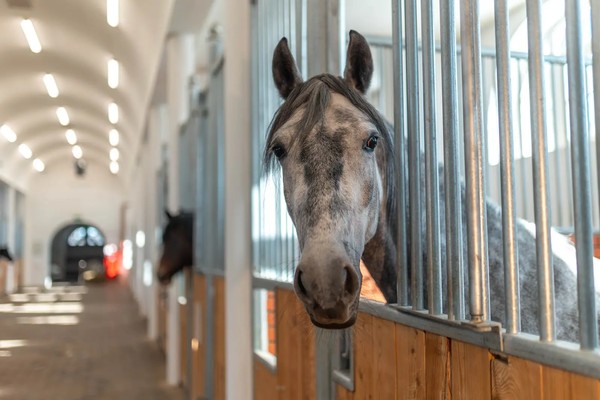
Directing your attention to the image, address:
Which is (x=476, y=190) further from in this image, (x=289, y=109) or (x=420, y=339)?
(x=289, y=109)

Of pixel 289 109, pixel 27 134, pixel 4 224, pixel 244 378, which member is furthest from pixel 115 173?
pixel 289 109

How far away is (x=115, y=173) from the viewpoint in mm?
24156

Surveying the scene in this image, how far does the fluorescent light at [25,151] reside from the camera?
57.5 ft

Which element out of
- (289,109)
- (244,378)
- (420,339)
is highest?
(289,109)

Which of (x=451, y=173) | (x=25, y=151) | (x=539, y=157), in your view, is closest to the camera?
(x=539, y=157)

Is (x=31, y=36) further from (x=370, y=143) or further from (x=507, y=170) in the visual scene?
(x=507, y=170)

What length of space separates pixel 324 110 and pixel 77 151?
21.9m

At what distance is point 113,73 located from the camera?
34.0ft

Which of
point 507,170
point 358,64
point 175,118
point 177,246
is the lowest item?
point 177,246

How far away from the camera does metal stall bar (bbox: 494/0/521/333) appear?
1055 mm

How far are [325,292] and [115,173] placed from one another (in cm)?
2439

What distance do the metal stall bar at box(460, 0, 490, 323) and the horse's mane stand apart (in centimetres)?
32

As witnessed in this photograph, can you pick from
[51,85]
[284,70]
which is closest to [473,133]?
[284,70]

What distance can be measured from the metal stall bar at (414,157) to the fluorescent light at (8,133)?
1455 cm
